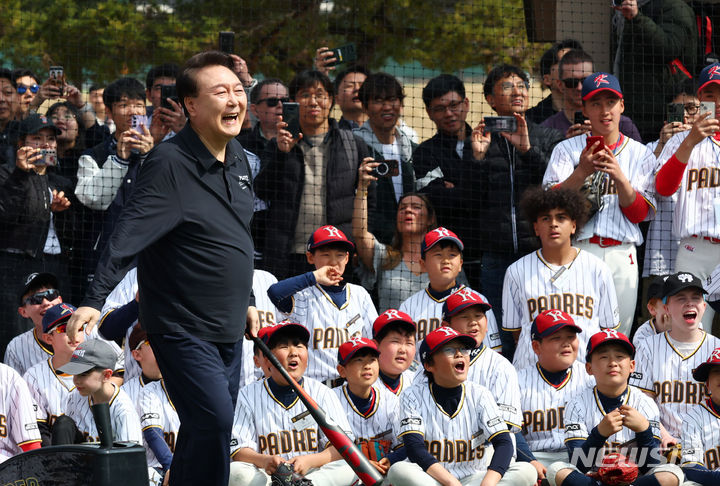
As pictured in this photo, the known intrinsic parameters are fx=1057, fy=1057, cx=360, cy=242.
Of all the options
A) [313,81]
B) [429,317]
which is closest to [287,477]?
[429,317]

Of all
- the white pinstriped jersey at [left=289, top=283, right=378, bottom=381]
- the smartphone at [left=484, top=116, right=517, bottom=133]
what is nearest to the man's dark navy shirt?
the white pinstriped jersey at [left=289, top=283, right=378, bottom=381]

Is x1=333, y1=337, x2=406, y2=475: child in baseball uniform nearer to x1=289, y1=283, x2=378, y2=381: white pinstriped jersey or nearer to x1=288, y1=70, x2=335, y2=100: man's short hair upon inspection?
x1=289, y1=283, x2=378, y2=381: white pinstriped jersey

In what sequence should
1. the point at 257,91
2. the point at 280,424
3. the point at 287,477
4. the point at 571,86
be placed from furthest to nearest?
the point at 257,91, the point at 571,86, the point at 280,424, the point at 287,477

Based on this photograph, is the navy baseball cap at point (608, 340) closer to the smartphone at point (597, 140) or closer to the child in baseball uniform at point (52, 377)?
the smartphone at point (597, 140)

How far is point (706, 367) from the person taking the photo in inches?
220

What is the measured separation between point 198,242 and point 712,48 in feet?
18.1

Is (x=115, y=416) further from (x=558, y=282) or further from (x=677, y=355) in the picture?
(x=677, y=355)

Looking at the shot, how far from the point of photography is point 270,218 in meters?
6.84

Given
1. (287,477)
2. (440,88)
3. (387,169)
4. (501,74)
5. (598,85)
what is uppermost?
(501,74)

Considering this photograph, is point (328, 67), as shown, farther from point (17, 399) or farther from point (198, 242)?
point (198, 242)

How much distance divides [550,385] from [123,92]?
3.60 metres

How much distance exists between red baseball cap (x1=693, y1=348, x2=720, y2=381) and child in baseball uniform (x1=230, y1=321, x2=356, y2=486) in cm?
187

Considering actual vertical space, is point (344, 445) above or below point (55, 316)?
below

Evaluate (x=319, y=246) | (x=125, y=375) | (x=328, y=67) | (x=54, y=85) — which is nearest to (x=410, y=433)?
(x=319, y=246)
